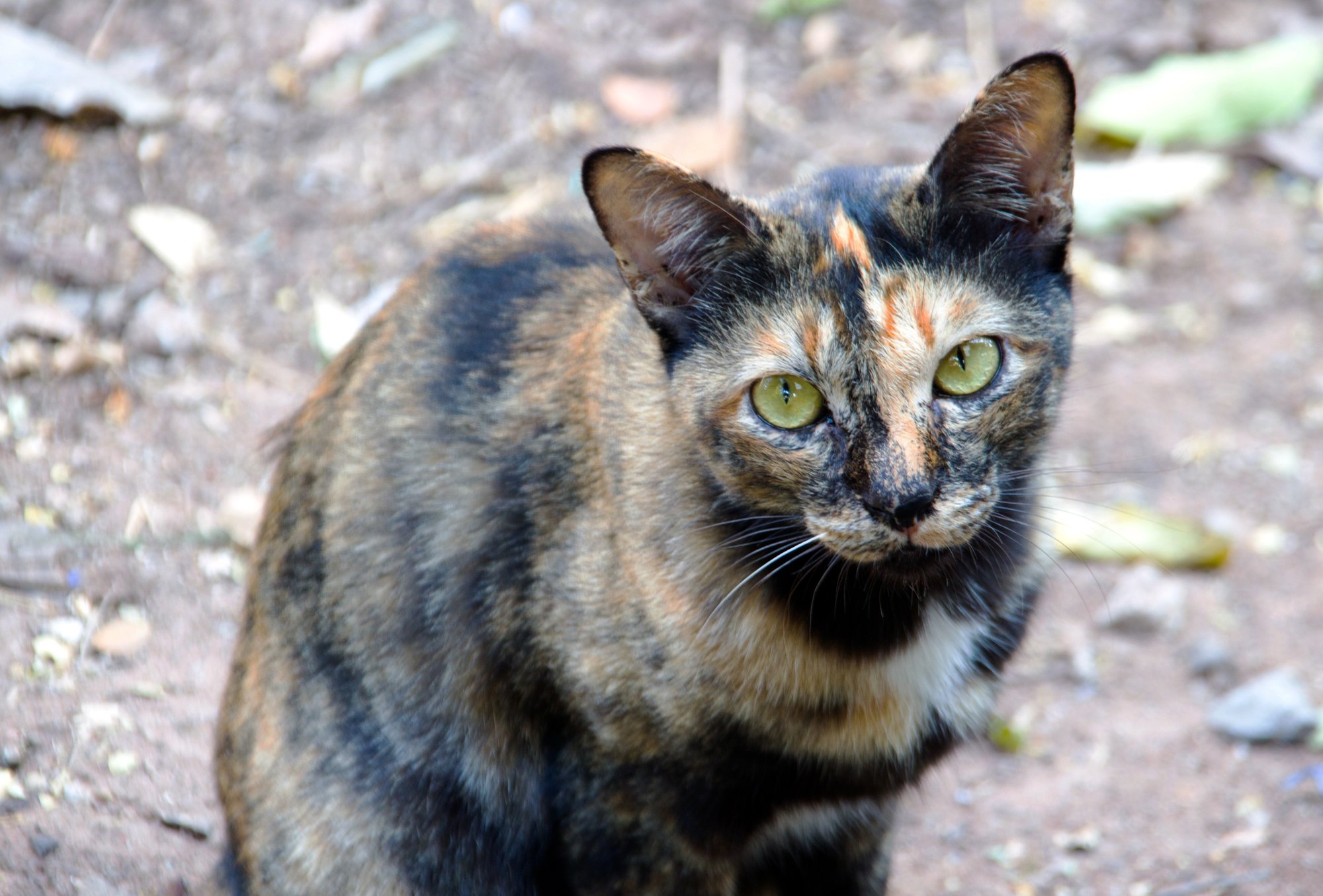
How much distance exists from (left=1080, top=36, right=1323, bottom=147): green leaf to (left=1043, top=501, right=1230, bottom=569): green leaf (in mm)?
2295

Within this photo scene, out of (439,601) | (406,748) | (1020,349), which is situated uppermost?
(1020,349)

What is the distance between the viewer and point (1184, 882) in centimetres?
358

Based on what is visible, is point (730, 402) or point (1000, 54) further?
point (1000, 54)

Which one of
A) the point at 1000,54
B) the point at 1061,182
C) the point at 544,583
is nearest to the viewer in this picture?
the point at 1061,182

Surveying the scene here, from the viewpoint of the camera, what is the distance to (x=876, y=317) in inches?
95.5

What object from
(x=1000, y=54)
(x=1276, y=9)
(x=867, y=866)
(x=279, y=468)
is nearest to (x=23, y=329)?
(x=279, y=468)

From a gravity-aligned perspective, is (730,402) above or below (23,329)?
above

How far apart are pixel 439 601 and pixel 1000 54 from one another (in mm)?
4689

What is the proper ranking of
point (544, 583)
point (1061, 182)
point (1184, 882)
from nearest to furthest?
point (1061, 182) → point (544, 583) → point (1184, 882)

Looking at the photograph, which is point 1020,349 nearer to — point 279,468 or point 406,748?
point 406,748

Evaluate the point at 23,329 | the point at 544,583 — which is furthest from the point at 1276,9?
the point at 23,329

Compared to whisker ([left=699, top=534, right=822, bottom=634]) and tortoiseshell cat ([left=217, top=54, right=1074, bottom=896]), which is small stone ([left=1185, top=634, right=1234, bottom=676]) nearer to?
tortoiseshell cat ([left=217, top=54, right=1074, bottom=896])

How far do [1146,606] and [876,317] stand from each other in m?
2.54

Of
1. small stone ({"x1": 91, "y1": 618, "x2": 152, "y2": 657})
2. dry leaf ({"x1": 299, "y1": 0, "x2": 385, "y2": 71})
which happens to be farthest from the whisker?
dry leaf ({"x1": 299, "y1": 0, "x2": 385, "y2": 71})
